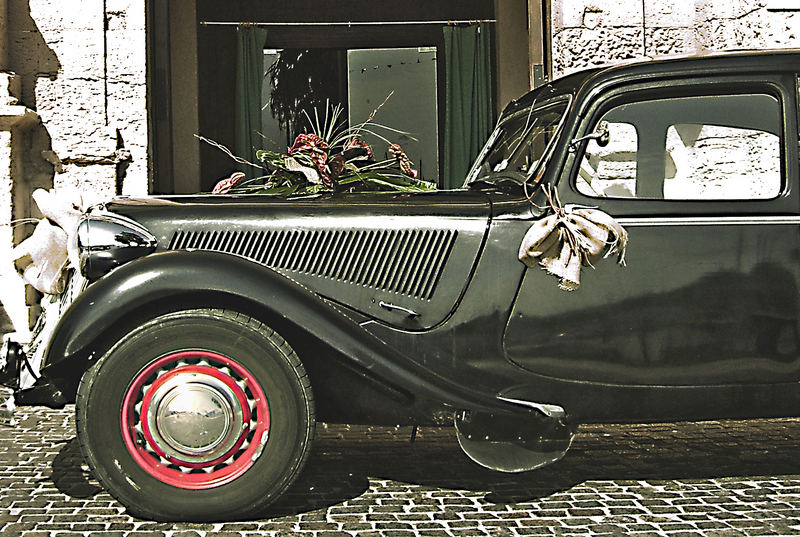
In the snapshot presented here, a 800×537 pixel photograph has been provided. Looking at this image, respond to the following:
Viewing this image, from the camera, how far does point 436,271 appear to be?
3473 mm

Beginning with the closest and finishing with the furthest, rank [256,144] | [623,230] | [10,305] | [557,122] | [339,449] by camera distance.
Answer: [623,230], [557,122], [339,449], [10,305], [256,144]

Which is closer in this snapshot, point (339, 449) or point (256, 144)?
point (339, 449)

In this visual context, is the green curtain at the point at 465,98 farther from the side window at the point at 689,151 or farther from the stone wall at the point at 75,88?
the side window at the point at 689,151

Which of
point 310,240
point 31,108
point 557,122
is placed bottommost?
point 310,240

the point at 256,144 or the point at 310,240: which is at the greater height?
the point at 256,144

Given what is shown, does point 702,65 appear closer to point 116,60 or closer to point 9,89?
point 116,60

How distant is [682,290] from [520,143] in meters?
1.09

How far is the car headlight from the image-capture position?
3439 mm

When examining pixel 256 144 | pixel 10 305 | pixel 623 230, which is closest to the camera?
pixel 623 230

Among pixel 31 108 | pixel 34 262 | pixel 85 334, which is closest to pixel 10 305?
pixel 31 108

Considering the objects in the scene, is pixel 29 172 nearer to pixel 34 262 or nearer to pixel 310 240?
pixel 34 262

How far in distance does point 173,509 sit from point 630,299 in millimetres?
1813

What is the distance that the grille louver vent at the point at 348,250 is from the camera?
3488 millimetres

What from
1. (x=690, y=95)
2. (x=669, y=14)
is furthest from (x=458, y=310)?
(x=669, y=14)
